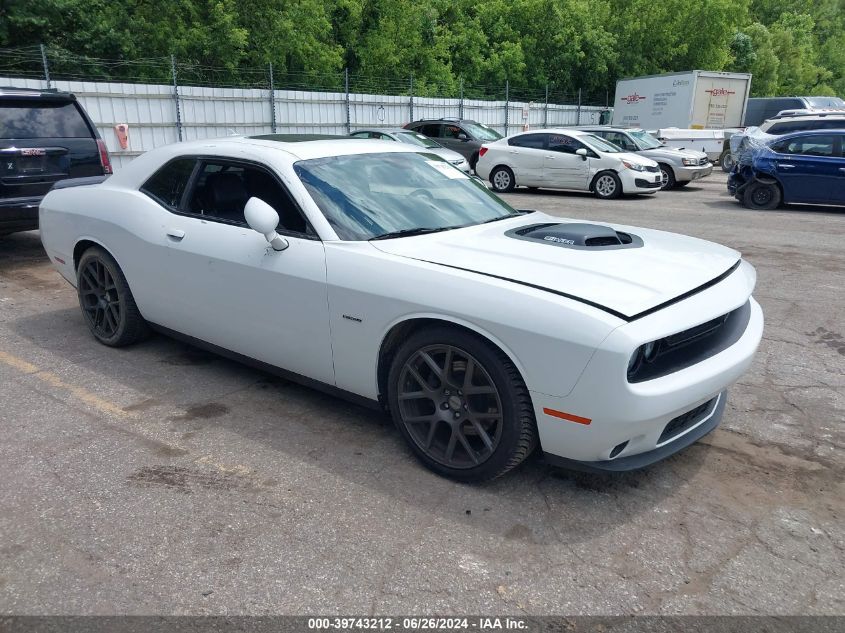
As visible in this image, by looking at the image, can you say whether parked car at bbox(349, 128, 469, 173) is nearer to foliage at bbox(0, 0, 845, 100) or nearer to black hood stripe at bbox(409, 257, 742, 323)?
foliage at bbox(0, 0, 845, 100)

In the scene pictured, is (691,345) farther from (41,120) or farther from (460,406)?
(41,120)

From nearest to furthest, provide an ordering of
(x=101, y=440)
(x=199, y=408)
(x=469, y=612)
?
(x=469, y=612), (x=101, y=440), (x=199, y=408)

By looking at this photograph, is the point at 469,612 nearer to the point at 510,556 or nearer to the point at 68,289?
the point at 510,556

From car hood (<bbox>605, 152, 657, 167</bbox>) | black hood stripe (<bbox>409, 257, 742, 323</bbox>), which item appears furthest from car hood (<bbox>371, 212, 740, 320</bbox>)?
car hood (<bbox>605, 152, 657, 167</bbox>)

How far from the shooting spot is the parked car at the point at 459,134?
1914 cm

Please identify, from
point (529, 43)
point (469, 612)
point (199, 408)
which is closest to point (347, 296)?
point (199, 408)

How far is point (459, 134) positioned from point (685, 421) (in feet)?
56.6

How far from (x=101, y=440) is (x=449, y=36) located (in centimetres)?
3636

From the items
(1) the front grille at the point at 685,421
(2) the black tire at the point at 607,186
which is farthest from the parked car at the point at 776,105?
(1) the front grille at the point at 685,421

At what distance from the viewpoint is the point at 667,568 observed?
8.83 feet

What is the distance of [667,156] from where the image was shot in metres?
16.9

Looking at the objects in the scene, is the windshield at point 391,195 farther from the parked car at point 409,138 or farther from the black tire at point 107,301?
the parked car at point 409,138

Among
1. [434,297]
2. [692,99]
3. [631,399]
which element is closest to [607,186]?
[692,99]

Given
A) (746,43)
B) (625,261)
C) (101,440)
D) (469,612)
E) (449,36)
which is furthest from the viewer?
(746,43)
